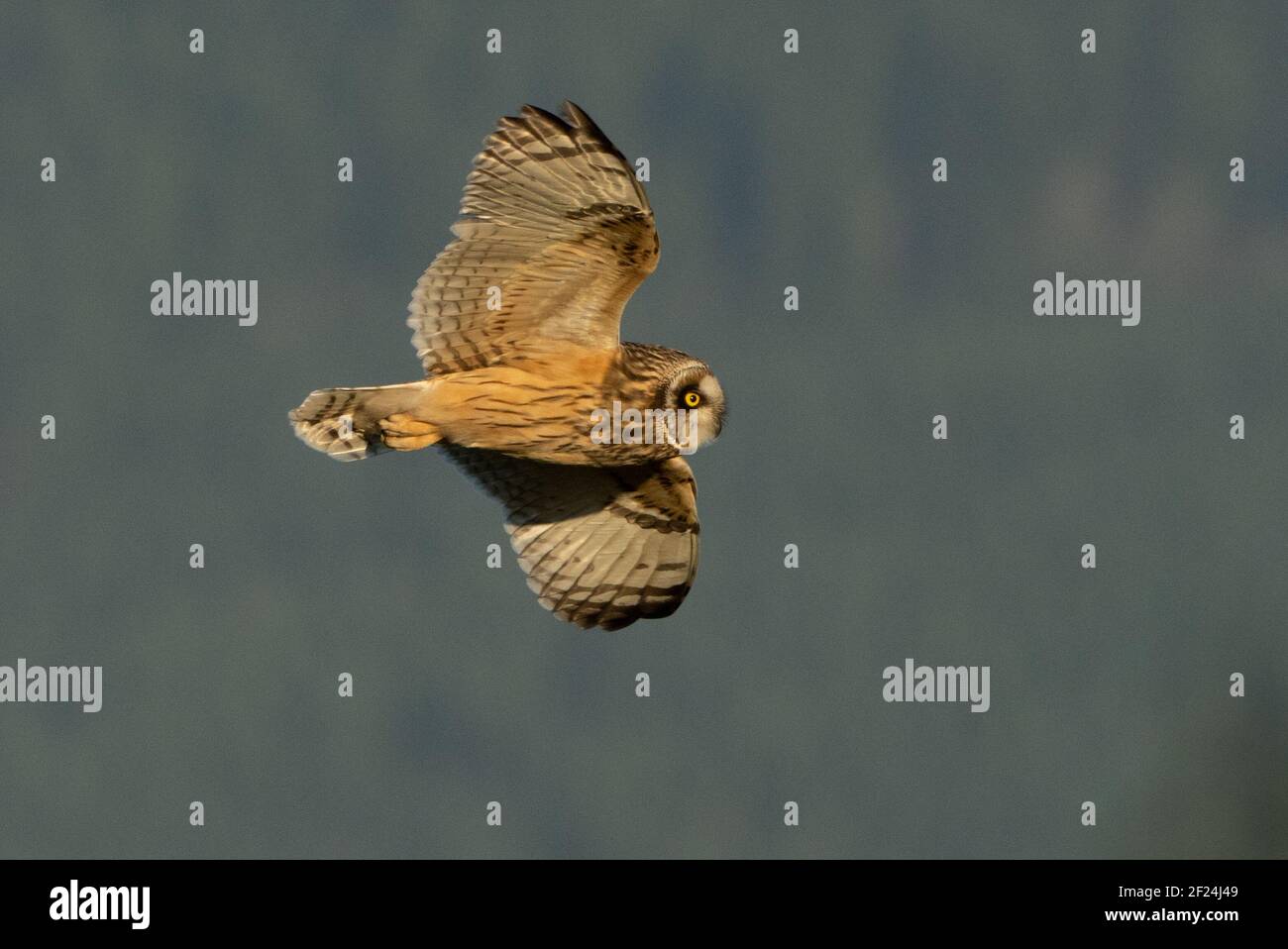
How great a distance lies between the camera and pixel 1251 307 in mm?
85000

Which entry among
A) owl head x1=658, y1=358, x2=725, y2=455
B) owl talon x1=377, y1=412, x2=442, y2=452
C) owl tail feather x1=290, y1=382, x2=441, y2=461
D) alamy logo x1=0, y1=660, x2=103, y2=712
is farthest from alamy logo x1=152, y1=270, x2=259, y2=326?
owl head x1=658, y1=358, x2=725, y2=455

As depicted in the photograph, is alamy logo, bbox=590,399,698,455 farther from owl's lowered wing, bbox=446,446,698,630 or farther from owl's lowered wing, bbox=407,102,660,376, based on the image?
owl's lowered wing, bbox=446,446,698,630

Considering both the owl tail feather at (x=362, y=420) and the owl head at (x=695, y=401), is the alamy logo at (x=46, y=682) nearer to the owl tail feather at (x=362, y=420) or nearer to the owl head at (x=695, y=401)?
the owl tail feather at (x=362, y=420)

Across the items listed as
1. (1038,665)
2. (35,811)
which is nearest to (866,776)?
(1038,665)

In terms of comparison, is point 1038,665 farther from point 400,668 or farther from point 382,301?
point 382,301

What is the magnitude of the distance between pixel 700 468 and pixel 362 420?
6321 cm

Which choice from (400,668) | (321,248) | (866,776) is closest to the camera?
(866,776)

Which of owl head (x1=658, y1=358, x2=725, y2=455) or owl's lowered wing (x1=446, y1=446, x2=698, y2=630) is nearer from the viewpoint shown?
owl head (x1=658, y1=358, x2=725, y2=455)

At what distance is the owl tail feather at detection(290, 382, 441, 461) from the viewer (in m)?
11.8

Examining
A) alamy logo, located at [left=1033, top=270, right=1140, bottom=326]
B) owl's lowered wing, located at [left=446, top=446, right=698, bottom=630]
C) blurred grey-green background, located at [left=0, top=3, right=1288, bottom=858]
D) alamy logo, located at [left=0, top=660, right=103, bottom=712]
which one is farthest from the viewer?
blurred grey-green background, located at [left=0, top=3, right=1288, bottom=858]

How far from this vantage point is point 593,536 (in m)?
13.1

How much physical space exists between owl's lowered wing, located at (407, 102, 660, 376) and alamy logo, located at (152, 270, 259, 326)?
7.66ft

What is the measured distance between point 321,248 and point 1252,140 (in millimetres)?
33819
